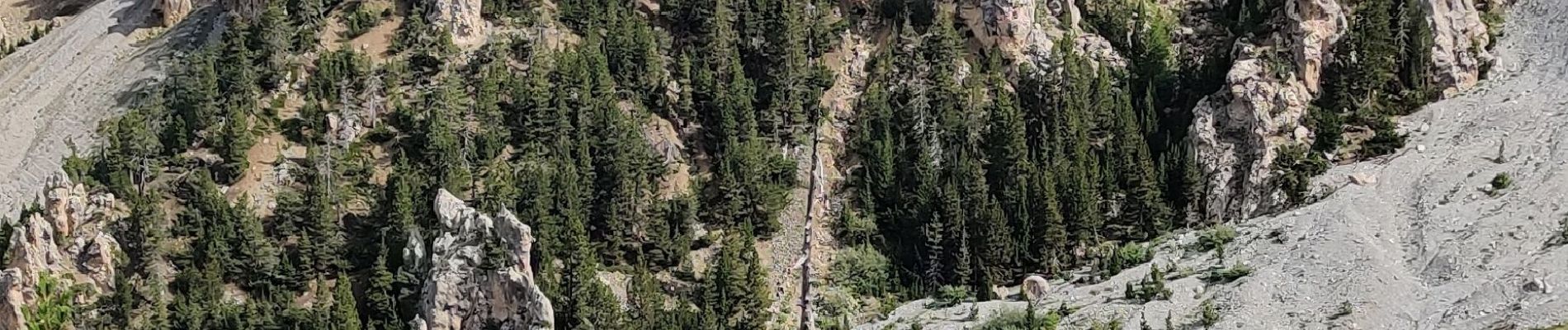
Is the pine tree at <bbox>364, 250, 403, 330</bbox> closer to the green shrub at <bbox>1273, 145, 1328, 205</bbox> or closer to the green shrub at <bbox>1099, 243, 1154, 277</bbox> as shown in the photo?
the green shrub at <bbox>1099, 243, 1154, 277</bbox>

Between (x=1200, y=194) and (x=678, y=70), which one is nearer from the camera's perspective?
(x=1200, y=194)

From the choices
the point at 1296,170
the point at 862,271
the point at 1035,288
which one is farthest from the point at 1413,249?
the point at 862,271

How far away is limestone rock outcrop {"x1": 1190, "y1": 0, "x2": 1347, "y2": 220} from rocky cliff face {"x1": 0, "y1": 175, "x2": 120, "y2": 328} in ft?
237

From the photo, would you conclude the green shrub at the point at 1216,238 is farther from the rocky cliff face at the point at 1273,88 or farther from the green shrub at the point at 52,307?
the green shrub at the point at 52,307

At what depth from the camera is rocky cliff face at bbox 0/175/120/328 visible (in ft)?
389

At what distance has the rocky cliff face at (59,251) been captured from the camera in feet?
389

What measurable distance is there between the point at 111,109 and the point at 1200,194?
80.6 meters

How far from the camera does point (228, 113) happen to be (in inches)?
5143

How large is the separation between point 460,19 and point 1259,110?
57.1m

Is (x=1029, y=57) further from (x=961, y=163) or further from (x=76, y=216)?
(x=76, y=216)

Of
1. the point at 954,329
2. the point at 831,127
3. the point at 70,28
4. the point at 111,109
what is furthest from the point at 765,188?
the point at 70,28

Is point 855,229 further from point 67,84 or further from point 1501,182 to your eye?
point 67,84

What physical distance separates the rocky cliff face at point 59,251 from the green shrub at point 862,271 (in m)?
47.0

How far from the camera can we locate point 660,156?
13200 cm
